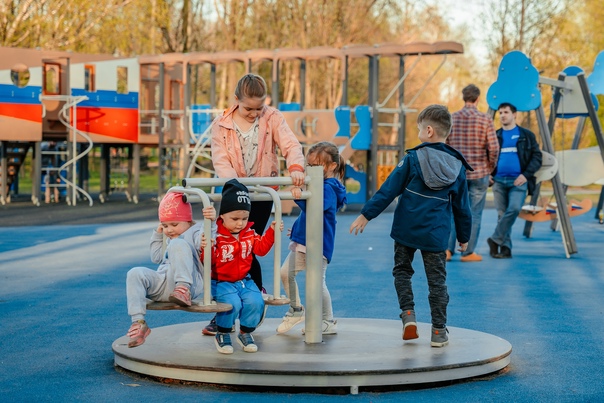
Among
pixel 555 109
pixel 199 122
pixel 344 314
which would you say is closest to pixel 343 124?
pixel 199 122

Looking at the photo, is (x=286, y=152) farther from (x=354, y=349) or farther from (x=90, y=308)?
(x=90, y=308)

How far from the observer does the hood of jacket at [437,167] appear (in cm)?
632

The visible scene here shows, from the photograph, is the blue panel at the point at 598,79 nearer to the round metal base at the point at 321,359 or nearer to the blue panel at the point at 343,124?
the blue panel at the point at 343,124

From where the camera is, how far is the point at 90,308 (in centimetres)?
834

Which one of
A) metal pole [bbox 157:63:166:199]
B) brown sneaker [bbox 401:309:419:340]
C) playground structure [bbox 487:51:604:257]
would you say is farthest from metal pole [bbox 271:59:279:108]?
brown sneaker [bbox 401:309:419:340]

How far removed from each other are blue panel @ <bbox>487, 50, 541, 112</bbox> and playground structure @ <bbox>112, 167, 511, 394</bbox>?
7.03 m

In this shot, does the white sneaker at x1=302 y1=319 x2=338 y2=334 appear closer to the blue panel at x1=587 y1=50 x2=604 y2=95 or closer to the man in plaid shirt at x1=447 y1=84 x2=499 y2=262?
the man in plaid shirt at x1=447 y1=84 x2=499 y2=262

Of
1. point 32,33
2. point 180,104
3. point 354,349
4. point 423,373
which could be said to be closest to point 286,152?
point 354,349

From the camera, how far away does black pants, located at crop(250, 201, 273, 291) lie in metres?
6.55

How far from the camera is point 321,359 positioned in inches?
222

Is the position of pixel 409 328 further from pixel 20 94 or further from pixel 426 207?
pixel 20 94

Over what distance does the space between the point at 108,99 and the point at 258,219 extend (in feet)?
65.2

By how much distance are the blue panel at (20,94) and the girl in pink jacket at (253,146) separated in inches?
699

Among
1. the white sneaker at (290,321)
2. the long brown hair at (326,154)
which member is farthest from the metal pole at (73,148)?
the white sneaker at (290,321)
